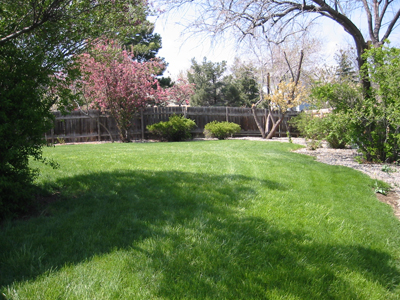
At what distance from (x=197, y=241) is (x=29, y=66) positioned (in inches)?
125

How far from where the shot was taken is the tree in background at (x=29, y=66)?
3.71 meters

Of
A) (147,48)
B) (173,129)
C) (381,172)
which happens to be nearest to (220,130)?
(173,129)

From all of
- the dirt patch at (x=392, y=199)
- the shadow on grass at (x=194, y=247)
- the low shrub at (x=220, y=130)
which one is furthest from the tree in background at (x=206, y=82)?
the shadow on grass at (x=194, y=247)

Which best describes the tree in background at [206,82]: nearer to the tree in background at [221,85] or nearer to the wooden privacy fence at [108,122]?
the tree in background at [221,85]

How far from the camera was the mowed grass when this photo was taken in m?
2.42

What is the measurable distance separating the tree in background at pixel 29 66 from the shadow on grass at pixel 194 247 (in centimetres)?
70

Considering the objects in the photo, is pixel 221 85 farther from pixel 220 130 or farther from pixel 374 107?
pixel 374 107

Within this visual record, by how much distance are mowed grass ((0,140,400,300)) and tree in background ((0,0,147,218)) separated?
0.64 m

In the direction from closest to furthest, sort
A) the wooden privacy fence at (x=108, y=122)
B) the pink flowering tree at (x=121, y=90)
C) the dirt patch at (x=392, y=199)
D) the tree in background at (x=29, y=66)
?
the tree in background at (x=29, y=66), the dirt patch at (x=392, y=199), the pink flowering tree at (x=121, y=90), the wooden privacy fence at (x=108, y=122)

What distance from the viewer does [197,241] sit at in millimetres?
3092

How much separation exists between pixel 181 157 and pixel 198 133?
10702mm

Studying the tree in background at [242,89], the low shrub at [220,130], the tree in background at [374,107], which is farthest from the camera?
the tree in background at [242,89]

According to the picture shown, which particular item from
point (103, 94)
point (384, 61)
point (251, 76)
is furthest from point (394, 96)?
point (251, 76)

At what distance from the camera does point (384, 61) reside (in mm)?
8180
